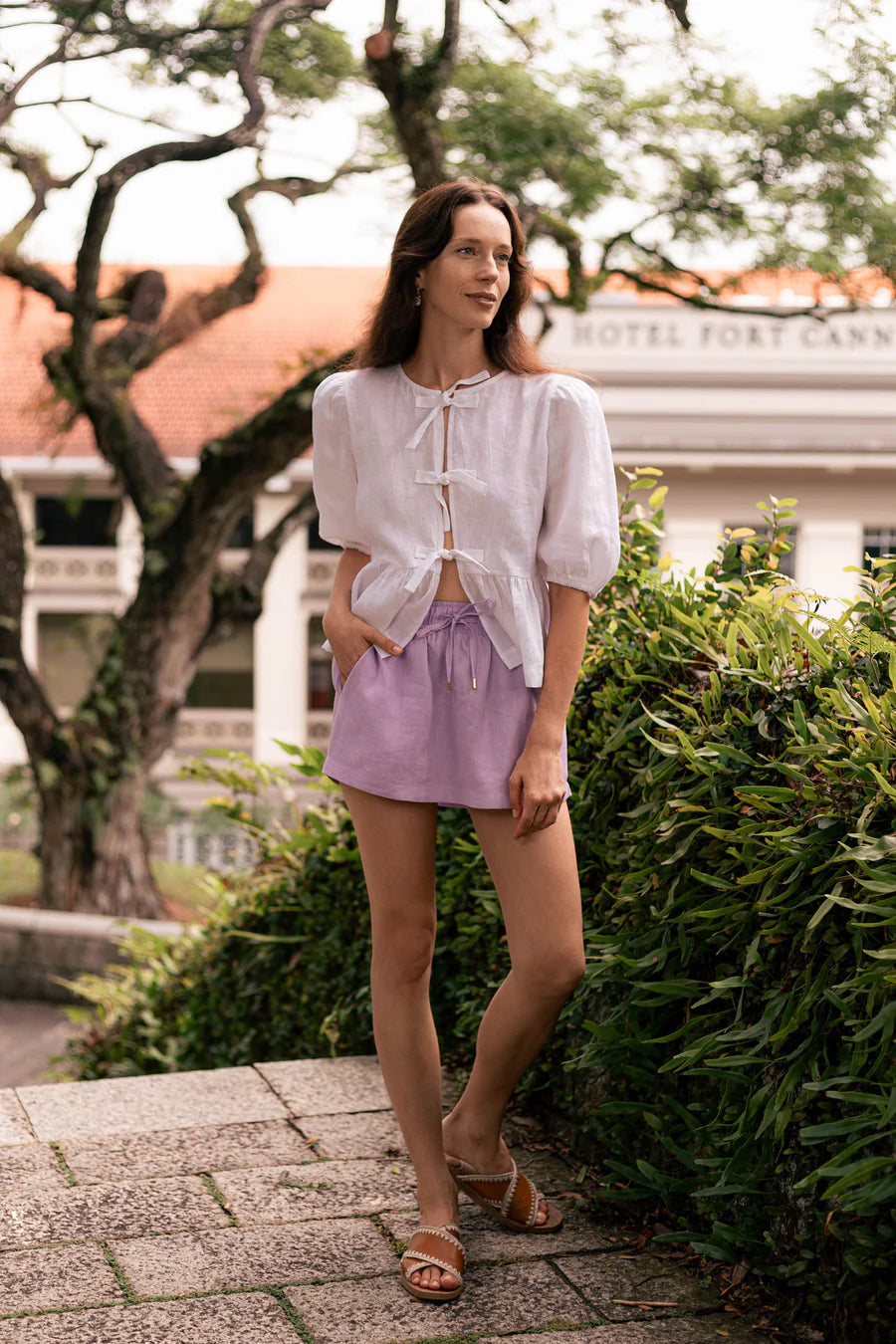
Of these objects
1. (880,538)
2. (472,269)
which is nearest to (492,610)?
(472,269)

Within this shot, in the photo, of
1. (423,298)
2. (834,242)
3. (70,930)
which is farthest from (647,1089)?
(834,242)

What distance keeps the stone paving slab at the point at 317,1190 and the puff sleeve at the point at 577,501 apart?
1.22m

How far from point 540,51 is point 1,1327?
9.24 m

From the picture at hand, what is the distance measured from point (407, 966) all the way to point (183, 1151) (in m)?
0.88

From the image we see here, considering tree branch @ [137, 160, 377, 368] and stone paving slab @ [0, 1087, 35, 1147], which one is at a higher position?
tree branch @ [137, 160, 377, 368]

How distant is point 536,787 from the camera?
2.21 m

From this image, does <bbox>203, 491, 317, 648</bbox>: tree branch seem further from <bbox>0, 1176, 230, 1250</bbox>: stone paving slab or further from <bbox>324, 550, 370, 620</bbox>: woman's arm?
<bbox>324, 550, 370, 620</bbox>: woman's arm

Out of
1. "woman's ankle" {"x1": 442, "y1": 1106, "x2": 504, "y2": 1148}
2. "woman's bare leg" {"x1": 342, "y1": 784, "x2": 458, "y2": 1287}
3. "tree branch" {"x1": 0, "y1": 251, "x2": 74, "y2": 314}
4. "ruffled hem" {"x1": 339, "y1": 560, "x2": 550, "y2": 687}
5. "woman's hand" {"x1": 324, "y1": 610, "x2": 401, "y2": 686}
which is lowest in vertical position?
"woman's ankle" {"x1": 442, "y1": 1106, "x2": 504, "y2": 1148}

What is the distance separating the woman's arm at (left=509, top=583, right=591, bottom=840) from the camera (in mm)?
2215

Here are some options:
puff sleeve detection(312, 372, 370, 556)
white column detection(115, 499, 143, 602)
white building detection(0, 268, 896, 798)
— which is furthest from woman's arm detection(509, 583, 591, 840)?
white column detection(115, 499, 143, 602)

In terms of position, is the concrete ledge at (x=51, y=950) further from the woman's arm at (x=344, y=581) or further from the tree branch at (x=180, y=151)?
the woman's arm at (x=344, y=581)

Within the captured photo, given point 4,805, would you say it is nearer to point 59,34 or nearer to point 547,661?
point 59,34

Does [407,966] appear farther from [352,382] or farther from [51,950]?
[51,950]

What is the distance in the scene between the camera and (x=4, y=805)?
18234 mm
